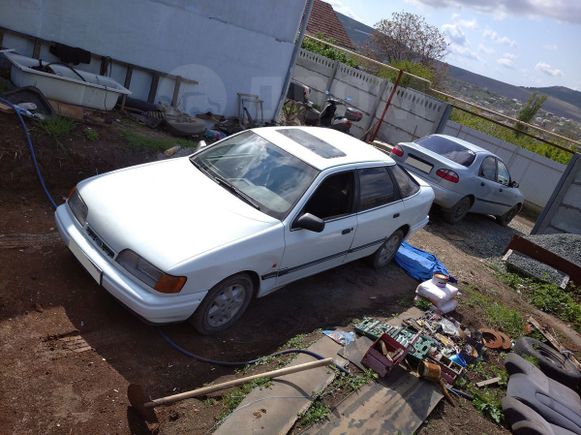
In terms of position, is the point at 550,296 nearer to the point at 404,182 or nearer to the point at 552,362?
the point at 552,362

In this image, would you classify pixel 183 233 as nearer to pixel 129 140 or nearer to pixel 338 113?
pixel 129 140

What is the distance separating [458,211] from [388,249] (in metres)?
4.20

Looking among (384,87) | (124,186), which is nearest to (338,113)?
(384,87)

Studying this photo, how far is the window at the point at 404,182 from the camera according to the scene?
6.22 metres

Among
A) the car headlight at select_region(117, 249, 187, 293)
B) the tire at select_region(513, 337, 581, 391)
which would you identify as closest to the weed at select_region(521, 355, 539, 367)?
the tire at select_region(513, 337, 581, 391)

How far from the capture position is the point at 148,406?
324 centimetres

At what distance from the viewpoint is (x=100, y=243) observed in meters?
4.06

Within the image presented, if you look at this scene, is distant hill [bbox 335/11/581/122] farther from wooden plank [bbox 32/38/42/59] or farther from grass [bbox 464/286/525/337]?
grass [bbox 464/286/525/337]

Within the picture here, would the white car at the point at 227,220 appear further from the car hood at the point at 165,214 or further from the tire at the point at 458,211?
the tire at the point at 458,211

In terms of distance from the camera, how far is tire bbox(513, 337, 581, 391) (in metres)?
5.40

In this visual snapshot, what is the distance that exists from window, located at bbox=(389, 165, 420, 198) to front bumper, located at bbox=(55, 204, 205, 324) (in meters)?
3.31

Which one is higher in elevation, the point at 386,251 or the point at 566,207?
the point at 566,207

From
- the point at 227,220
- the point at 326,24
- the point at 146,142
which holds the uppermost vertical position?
the point at 326,24

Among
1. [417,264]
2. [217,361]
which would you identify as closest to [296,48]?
[417,264]
